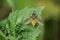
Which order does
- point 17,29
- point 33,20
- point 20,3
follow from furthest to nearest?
point 20,3, point 33,20, point 17,29

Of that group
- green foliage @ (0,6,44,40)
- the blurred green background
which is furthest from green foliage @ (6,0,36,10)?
the blurred green background

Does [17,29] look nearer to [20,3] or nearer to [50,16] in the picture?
[20,3]

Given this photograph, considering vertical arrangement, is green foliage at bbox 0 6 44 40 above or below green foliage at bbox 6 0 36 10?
below

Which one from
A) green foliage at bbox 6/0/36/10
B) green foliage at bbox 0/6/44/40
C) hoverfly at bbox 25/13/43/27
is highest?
green foliage at bbox 6/0/36/10

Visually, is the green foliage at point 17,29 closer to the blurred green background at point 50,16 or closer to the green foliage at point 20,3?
the green foliage at point 20,3

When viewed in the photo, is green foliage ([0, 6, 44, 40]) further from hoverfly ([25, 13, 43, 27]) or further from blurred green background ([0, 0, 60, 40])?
blurred green background ([0, 0, 60, 40])

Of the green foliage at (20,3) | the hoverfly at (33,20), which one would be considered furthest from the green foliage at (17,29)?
the green foliage at (20,3)

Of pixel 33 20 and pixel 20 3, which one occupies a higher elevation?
pixel 20 3

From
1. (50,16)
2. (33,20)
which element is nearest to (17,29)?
(33,20)

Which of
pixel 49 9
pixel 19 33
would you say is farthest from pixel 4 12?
pixel 19 33

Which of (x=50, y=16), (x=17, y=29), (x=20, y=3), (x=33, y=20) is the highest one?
(x=50, y=16)

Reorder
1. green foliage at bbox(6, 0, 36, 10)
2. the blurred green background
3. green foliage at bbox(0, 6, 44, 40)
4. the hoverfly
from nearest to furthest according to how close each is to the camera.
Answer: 1. green foliage at bbox(0, 6, 44, 40)
2. the hoverfly
3. green foliage at bbox(6, 0, 36, 10)
4. the blurred green background

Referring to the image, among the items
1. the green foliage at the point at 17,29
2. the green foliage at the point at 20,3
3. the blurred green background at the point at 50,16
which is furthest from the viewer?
the blurred green background at the point at 50,16
